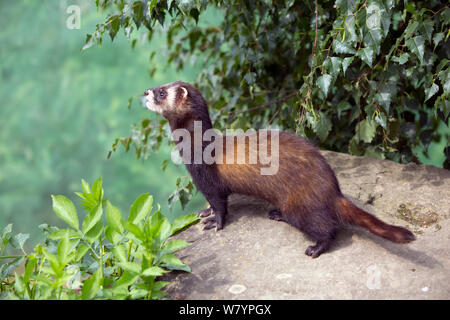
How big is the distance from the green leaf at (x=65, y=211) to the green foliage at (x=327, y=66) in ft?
3.59

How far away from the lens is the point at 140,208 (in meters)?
2.53

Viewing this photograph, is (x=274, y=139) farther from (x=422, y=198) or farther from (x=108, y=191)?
(x=108, y=191)

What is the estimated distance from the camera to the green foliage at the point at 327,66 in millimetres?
2740

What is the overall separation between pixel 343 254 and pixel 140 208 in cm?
114

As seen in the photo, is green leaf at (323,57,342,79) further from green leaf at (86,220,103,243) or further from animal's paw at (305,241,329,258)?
green leaf at (86,220,103,243)

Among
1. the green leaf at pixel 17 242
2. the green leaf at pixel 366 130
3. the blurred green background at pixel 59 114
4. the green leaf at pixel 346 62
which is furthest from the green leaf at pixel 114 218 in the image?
the blurred green background at pixel 59 114

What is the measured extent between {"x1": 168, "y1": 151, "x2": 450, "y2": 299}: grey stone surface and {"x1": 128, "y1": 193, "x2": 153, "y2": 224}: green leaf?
1.23 ft

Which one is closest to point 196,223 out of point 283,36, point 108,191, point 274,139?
point 274,139

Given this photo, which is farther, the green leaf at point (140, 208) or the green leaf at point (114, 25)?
the green leaf at point (114, 25)

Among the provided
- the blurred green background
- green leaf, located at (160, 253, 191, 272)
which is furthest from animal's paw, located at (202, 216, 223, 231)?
the blurred green background

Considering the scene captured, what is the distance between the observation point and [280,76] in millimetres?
4391

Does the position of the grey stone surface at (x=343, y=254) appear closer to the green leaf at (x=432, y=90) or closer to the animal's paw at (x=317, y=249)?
the animal's paw at (x=317, y=249)

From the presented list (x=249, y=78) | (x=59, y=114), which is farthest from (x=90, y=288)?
(x=59, y=114)

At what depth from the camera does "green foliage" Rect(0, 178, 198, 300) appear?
2.19 m
